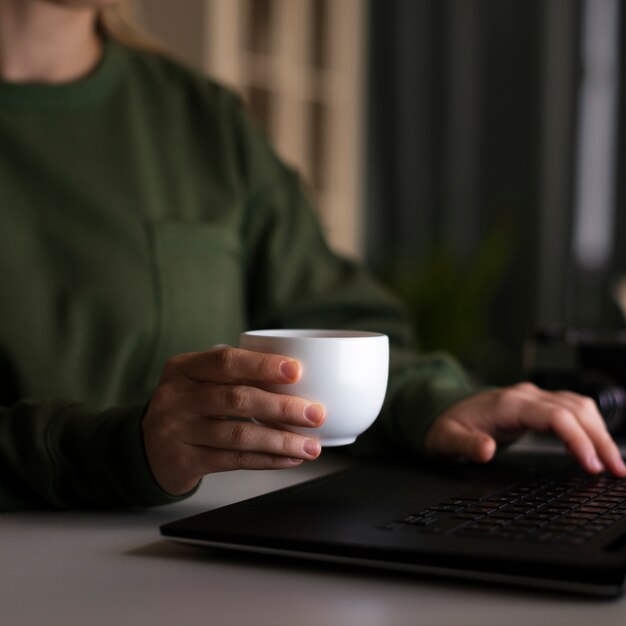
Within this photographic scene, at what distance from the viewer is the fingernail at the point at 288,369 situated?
69 cm

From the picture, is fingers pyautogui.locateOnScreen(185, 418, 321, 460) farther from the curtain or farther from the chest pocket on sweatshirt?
the curtain

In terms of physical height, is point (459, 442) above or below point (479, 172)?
below

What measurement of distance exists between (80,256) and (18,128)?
0.18 m

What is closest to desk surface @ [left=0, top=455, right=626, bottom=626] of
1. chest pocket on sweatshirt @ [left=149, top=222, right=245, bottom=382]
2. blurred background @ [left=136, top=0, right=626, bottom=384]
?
chest pocket on sweatshirt @ [left=149, top=222, right=245, bottom=382]

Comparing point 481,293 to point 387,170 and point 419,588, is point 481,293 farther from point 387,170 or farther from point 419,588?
point 419,588

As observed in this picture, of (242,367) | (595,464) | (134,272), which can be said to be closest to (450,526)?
(242,367)

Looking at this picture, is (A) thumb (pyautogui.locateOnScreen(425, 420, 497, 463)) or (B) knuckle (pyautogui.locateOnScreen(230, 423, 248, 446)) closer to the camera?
(B) knuckle (pyautogui.locateOnScreen(230, 423, 248, 446))

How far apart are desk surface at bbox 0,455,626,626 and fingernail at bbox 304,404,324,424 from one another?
0.36 ft

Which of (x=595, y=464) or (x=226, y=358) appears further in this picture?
(x=595, y=464)

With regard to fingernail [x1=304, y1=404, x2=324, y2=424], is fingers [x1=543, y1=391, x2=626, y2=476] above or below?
below

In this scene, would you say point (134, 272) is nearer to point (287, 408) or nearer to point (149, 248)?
point (149, 248)

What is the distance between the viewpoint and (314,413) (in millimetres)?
693

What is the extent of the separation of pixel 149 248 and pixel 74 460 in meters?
0.46

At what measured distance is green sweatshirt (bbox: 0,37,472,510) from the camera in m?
1.12
